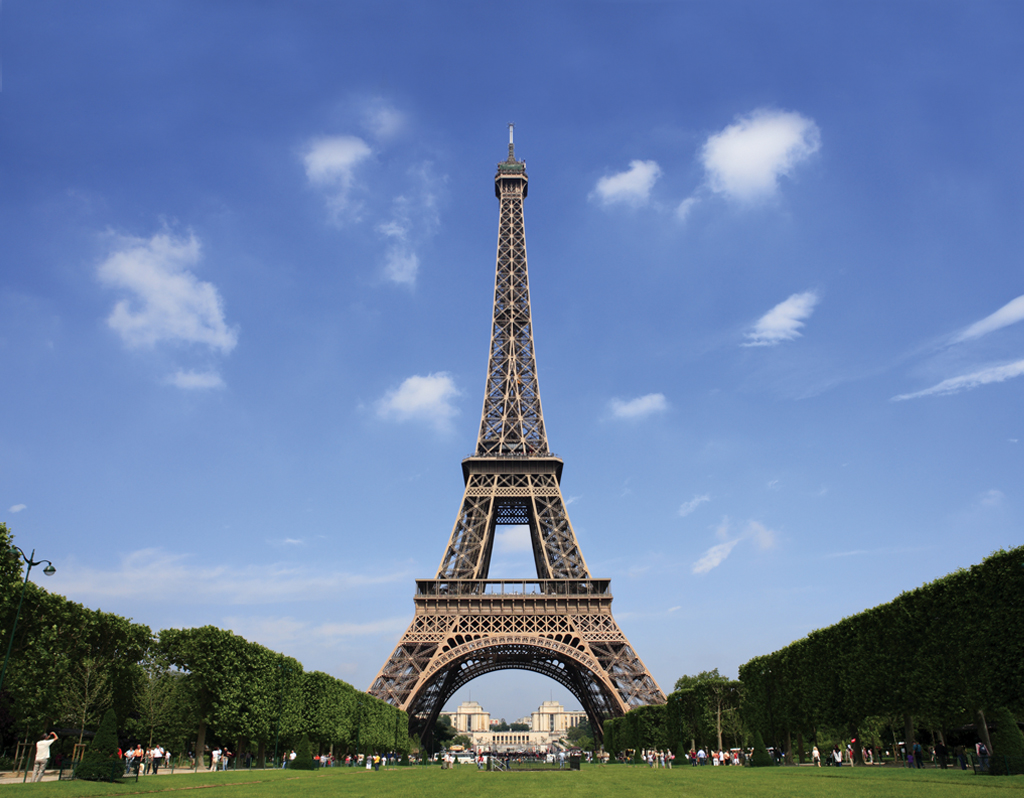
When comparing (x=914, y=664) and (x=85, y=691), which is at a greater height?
(x=914, y=664)

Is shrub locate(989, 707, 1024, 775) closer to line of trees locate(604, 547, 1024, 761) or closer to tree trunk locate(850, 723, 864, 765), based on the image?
line of trees locate(604, 547, 1024, 761)

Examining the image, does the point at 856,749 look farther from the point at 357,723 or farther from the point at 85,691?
the point at 85,691

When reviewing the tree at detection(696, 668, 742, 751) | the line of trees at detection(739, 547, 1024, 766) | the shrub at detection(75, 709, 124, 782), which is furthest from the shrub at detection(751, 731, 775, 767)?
the shrub at detection(75, 709, 124, 782)

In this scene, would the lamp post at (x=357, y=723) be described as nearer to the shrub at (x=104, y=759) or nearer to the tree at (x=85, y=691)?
the tree at (x=85, y=691)

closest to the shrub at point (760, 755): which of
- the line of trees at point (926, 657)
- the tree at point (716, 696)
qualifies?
the line of trees at point (926, 657)

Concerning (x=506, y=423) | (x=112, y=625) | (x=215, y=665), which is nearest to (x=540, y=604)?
(x=506, y=423)

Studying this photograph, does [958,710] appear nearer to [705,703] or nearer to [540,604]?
[705,703]

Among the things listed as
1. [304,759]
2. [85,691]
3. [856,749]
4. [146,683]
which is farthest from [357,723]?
[856,749]
